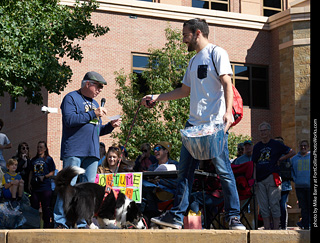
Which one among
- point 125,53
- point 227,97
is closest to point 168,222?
point 227,97

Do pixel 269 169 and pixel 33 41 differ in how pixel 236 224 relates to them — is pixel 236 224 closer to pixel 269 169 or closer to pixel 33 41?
pixel 269 169

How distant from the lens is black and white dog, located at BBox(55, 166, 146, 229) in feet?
21.4

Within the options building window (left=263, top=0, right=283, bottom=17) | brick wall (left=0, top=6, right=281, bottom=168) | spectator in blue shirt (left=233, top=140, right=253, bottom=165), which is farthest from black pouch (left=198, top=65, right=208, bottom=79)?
building window (left=263, top=0, right=283, bottom=17)

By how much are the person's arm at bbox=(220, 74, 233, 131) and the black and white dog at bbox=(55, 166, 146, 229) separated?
6.42 feet

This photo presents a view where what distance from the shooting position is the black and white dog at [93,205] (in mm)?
6535

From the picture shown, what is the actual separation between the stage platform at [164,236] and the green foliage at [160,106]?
13.3 metres

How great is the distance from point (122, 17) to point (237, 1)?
6.84 metres

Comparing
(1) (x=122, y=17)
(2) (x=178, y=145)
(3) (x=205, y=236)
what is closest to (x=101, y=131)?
(3) (x=205, y=236)

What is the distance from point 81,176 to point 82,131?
2.19ft

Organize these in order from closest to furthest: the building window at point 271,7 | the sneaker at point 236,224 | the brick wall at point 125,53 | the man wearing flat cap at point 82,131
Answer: the sneaker at point 236,224 → the man wearing flat cap at point 82,131 → the brick wall at point 125,53 → the building window at point 271,7

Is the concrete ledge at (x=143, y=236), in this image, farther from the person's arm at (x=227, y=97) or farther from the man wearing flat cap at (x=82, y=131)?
the man wearing flat cap at (x=82, y=131)

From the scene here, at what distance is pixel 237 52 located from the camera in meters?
26.9

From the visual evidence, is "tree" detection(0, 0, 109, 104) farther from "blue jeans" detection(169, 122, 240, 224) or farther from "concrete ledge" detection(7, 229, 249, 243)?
"concrete ledge" detection(7, 229, 249, 243)

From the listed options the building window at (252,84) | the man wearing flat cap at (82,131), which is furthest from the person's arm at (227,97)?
the building window at (252,84)
